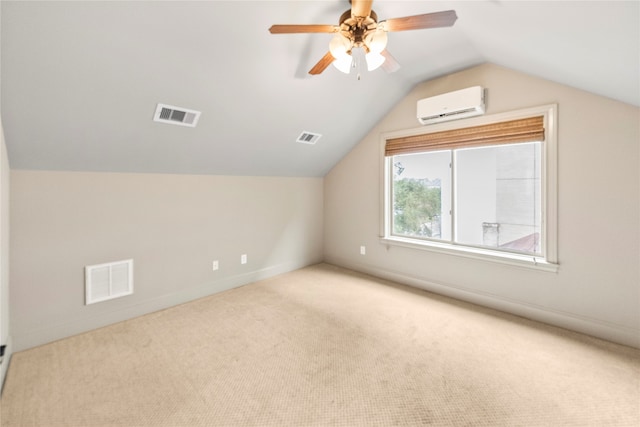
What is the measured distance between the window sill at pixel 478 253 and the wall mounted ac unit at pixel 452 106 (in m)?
1.47

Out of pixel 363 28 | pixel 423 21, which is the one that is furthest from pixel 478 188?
pixel 363 28

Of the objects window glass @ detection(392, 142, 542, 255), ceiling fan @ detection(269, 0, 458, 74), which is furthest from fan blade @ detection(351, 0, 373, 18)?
window glass @ detection(392, 142, 542, 255)

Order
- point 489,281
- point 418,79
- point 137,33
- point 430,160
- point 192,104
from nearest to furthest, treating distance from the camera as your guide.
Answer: point 137,33 < point 192,104 < point 489,281 < point 418,79 < point 430,160

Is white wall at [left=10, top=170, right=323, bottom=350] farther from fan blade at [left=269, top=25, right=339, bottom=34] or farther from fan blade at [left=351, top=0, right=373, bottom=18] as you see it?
fan blade at [left=351, top=0, right=373, bottom=18]

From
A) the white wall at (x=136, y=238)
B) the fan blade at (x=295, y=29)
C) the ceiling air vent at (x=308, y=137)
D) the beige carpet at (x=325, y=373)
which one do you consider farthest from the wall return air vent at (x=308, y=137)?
the beige carpet at (x=325, y=373)

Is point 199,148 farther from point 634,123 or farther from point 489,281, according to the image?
point 634,123

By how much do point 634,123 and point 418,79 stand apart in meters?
1.93

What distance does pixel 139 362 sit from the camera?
84.4 inches

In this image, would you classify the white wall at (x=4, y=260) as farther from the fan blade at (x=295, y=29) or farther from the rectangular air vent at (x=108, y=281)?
the fan blade at (x=295, y=29)

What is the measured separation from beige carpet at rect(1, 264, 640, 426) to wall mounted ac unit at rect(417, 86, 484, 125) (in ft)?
6.87

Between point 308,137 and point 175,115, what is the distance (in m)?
1.57

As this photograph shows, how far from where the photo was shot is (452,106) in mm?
3117

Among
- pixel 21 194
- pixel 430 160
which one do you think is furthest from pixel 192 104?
pixel 430 160

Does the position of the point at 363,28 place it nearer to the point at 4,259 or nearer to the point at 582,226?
the point at 582,226
